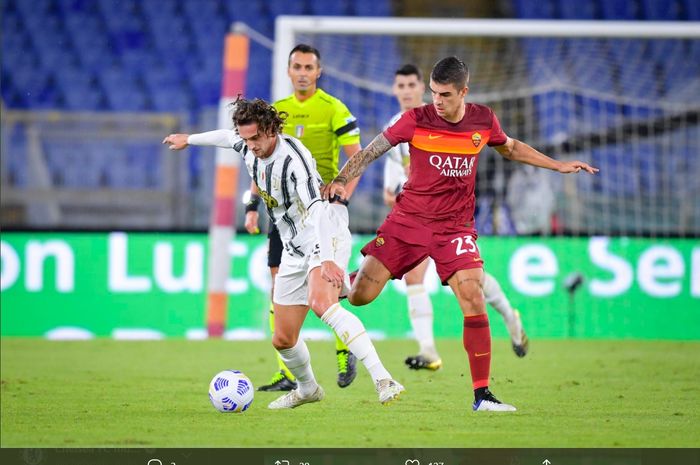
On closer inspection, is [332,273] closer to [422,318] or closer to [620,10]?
[422,318]

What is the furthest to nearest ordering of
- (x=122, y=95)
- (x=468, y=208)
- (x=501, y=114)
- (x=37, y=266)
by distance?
(x=122, y=95), (x=501, y=114), (x=37, y=266), (x=468, y=208)

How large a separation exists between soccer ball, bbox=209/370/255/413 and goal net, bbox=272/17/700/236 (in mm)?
5354

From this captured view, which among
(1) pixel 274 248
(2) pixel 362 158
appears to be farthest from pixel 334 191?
(1) pixel 274 248

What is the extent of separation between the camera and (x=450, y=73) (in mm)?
5750

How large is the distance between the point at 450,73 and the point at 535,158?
0.73 meters

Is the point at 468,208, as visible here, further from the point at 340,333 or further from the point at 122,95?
the point at 122,95

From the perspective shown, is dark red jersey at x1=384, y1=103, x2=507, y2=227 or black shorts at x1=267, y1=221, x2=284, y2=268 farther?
black shorts at x1=267, y1=221, x2=284, y2=268

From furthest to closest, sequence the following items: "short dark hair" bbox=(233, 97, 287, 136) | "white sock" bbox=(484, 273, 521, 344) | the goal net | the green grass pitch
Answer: the goal net → "white sock" bbox=(484, 273, 521, 344) → "short dark hair" bbox=(233, 97, 287, 136) → the green grass pitch

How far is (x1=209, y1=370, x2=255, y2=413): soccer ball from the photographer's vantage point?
5.79m

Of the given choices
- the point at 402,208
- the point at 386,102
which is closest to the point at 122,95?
the point at 386,102

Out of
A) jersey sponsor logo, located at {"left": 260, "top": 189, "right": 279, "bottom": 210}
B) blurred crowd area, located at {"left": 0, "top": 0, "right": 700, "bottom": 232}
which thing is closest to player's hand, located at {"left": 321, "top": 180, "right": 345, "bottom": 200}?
jersey sponsor logo, located at {"left": 260, "top": 189, "right": 279, "bottom": 210}

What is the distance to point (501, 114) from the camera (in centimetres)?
1154

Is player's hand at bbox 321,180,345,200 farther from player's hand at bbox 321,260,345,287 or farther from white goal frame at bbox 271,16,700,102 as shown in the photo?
white goal frame at bbox 271,16,700,102

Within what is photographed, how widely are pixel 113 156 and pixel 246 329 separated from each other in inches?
100.0
